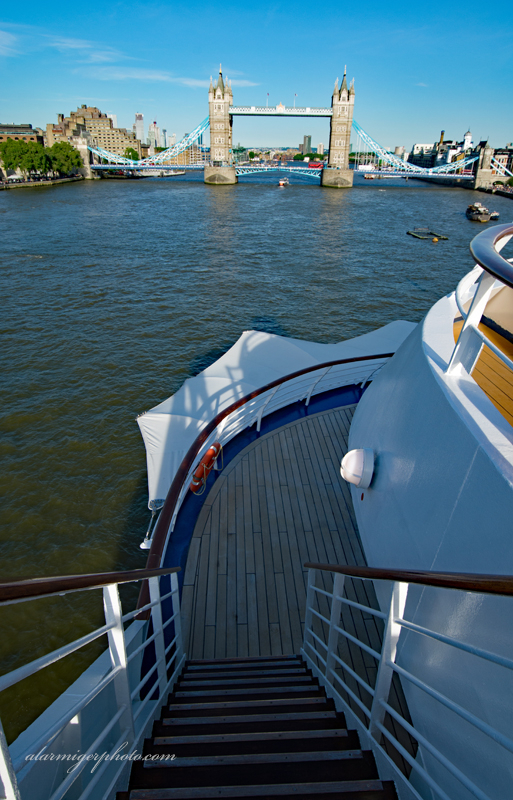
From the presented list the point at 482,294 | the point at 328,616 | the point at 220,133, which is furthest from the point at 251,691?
the point at 220,133

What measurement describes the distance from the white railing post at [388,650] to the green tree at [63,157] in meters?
91.1

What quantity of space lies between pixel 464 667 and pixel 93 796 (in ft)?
5.51

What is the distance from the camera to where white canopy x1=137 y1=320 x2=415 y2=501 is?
6.50 m

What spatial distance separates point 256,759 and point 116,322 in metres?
16.7

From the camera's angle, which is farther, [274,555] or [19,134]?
[19,134]

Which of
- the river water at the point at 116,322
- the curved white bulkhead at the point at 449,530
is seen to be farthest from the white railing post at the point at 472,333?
the river water at the point at 116,322

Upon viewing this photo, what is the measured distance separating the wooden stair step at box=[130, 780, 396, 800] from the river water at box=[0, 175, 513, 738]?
185 inches

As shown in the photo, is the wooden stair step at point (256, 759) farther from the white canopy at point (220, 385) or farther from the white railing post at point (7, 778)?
the white canopy at point (220, 385)

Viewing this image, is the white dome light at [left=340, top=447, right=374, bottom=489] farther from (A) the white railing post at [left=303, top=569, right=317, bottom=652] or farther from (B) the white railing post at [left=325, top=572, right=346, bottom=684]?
(B) the white railing post at [left=325, top=572, right=346, bottom=684]

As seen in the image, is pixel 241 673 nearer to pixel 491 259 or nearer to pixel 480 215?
pixel 491 259

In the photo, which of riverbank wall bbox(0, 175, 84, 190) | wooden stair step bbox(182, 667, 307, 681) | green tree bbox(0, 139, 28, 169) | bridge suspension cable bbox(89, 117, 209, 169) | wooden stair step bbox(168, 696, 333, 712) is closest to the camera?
wooden stair step bbox(168, 696, 333, 712)

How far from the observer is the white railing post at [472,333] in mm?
2424

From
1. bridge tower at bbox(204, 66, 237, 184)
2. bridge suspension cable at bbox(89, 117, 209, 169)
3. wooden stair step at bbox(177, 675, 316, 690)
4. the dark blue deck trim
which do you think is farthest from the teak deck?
bridge suspension cable at bbox(89, 117, 209, 169)

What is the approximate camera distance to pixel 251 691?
8.67ft
